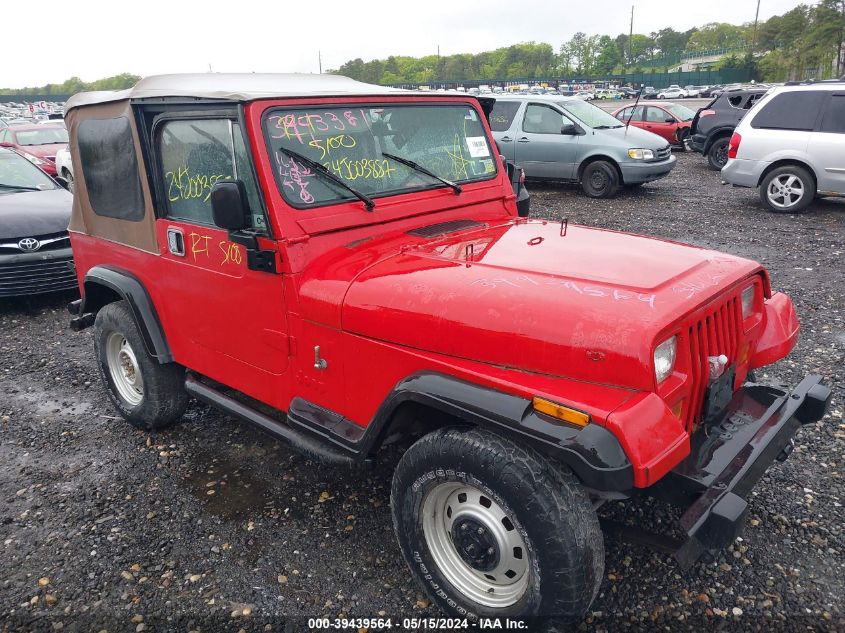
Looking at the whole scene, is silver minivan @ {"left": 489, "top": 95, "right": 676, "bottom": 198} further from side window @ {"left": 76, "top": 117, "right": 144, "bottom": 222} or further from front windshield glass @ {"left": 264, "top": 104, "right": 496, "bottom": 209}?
side window @ {"left": 76, "top": 117, "right": 144, "bottom": 222}

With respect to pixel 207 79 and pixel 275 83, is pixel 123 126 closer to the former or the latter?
pixel 207 79

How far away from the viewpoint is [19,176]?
7.64m

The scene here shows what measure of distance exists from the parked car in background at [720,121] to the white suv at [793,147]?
4.07m

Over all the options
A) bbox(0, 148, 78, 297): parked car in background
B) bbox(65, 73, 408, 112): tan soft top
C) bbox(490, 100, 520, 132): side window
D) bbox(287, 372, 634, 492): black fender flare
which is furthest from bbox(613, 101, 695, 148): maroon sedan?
bbox(287, 372, 634, 492): black fender flare

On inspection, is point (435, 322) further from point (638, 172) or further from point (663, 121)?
point (663, 121)

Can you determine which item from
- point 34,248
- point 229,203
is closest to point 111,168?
point 229,203

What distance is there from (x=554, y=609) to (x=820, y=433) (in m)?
2.56

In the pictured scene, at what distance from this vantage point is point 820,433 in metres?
3.80

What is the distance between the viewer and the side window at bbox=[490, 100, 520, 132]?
1196 centimetres

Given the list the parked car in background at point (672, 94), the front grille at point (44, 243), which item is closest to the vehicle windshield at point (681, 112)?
the front grille at point (44, 243)

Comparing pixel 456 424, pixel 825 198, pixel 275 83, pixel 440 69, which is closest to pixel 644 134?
pixel 825 198

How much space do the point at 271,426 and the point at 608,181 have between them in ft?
31.5

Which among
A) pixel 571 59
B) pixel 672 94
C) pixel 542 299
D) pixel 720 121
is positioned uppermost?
pixel 571 59

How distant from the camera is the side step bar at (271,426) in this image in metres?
2.82
